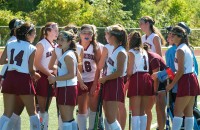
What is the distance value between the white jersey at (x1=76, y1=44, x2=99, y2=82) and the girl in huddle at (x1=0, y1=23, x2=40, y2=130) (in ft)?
3.76

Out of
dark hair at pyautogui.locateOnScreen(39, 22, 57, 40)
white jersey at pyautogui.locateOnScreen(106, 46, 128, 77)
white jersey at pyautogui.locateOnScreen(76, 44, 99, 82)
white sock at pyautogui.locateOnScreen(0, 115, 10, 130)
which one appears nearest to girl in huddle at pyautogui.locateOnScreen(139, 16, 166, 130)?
white jersey at pyautogui.locateOnScreen(76, 44, 99, 82)

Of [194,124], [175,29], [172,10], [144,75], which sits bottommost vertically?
[194,124]

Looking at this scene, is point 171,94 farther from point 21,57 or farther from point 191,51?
point 21,57

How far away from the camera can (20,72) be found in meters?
7.72

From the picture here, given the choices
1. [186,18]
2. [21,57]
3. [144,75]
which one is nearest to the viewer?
[21,57]

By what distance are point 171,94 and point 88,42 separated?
5.20ft

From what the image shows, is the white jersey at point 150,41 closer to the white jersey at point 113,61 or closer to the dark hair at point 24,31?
the white jersey at point 113,61

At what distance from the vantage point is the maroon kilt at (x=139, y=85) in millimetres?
8117

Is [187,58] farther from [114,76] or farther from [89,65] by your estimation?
[89,65]

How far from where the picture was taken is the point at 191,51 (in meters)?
8.06

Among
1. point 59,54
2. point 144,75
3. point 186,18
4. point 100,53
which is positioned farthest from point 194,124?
point 186,18

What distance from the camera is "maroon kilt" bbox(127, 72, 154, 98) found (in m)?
8.12

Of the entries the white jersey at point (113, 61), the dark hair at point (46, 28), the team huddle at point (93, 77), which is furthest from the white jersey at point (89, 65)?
the white jersey at point (113, 61)

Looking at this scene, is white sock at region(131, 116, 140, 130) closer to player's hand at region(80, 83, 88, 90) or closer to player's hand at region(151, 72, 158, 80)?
player's hand at region(151, 72, 158, 80)
